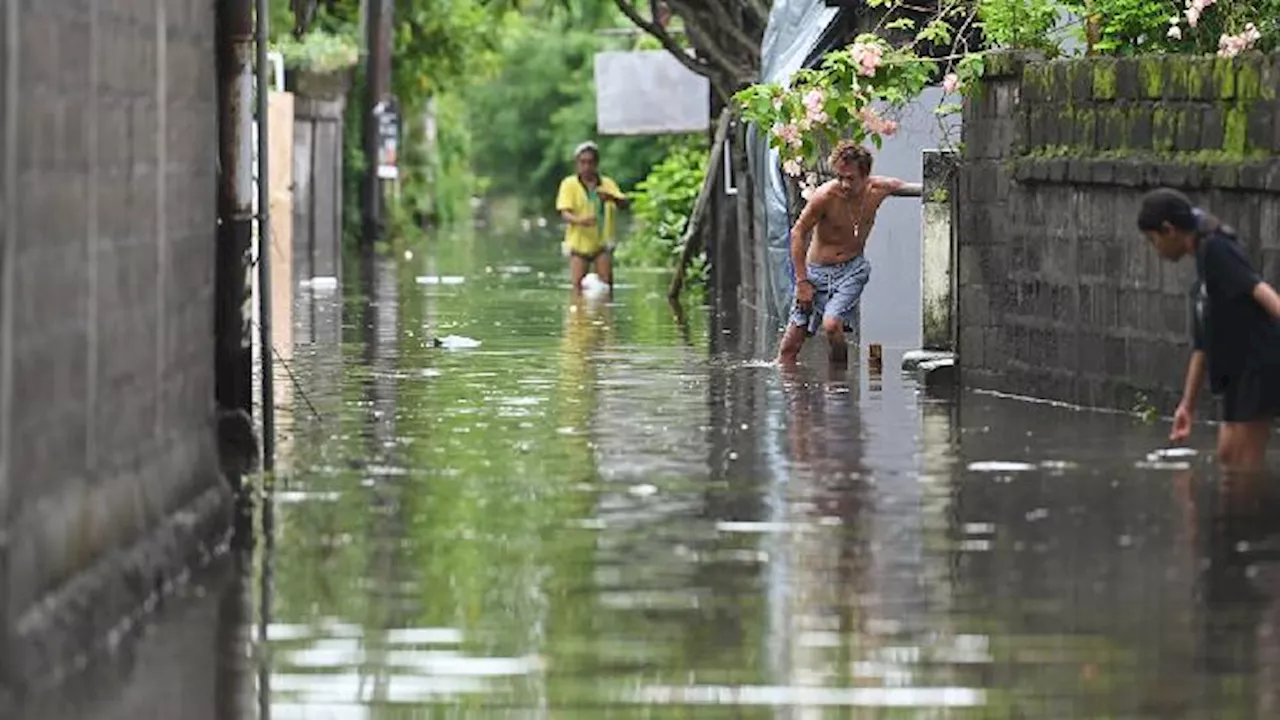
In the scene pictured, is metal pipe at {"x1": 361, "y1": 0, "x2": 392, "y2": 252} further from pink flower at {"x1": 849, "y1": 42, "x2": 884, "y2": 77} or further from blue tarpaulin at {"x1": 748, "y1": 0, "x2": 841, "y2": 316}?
pink flower at {"x1": 849, "y1": 42, "x2": 884, "y2": 77}

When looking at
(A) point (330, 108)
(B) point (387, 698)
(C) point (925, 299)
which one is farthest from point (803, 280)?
(A) point (330, 108)

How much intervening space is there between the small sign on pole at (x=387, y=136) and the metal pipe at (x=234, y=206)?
3677 centimetres

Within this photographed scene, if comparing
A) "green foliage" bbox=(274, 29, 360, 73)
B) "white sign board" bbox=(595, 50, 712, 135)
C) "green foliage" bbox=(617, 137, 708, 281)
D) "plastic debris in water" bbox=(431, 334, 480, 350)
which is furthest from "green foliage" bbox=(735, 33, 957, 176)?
"green foliage" bbox=(274, 29, 360, 73)

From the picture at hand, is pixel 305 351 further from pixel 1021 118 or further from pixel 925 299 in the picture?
pixel 1021 118

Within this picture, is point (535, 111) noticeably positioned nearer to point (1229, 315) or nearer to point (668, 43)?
point (668, 43)

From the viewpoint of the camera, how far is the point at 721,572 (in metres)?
11.3

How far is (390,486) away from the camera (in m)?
14.2

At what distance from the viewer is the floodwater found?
903cm

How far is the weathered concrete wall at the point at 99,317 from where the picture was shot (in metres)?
8.98

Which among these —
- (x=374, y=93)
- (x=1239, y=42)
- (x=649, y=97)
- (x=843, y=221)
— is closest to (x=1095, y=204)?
(x=1239, y=42)

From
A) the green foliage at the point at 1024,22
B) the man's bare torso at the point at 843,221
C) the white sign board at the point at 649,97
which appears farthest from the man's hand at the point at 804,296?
the white sign board at the point at 649,97

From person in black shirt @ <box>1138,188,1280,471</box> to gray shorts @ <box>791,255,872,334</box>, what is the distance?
818cm

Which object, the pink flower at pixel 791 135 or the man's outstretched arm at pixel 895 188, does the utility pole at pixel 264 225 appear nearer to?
the pink flower at pixel 791 135

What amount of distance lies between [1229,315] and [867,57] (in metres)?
7.21
